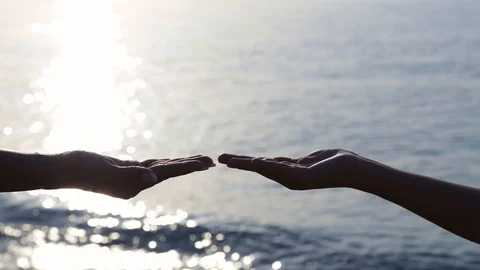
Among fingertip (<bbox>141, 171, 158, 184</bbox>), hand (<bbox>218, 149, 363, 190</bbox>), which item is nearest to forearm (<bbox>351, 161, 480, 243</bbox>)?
hand (<bbox>218, 149, 363, 190</bbox>)

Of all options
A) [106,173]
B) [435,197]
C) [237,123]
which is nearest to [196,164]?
[106,173]

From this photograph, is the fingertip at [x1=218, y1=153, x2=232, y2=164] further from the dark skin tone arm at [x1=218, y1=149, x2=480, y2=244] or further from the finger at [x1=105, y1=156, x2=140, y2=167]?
the finger at [x1=105, y1=156, x2=140, y2=167]

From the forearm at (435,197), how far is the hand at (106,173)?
878 mm

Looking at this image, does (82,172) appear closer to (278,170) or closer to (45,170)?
(45,170)

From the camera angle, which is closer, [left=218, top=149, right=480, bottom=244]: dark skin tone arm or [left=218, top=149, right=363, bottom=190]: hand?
[left=218, top=149, right=480, bottom=244]: dark skin tone arm

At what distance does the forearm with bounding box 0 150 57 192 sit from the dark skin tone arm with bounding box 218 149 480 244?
0.85m

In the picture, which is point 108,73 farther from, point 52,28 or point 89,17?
point 89,17

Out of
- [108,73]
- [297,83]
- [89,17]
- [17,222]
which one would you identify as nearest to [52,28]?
[89,17]

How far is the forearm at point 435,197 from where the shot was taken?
3.43 m

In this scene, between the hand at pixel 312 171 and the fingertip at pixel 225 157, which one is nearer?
the hand at pixel 312 171

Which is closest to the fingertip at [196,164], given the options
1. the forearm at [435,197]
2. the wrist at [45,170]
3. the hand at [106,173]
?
the hand at [106,173]

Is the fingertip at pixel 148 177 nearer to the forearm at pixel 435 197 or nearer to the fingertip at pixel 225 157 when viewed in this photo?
the fingertip at pixel 225 157

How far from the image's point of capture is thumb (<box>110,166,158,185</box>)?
3.71 metres

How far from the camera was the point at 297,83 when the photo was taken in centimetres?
2570
